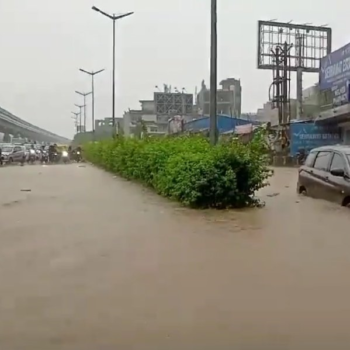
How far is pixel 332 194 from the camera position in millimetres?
10406

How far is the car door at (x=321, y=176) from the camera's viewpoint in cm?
1082

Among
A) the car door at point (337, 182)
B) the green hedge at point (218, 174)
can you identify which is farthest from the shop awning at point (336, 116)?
the car door at point (337, 182)

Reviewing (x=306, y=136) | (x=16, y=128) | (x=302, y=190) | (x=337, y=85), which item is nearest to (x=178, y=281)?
(x=302, y=190)

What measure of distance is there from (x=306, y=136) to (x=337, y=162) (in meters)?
24.4

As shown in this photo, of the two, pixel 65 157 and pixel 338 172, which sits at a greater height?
pixel 65 157

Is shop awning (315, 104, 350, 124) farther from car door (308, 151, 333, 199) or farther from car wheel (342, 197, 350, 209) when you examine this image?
car wheel (342, 197, 350, 209)

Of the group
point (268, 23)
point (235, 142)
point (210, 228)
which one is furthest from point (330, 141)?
point (210, 228)

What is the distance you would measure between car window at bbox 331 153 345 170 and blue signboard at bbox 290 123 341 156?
24032mm

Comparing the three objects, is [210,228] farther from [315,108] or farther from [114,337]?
[315,108]

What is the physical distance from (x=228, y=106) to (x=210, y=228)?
64007 millimetres

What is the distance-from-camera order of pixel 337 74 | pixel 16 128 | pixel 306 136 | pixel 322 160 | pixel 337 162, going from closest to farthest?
1. pixel 337 162
2. pixel 322 160
3. pixel 337 74
4. pixel 306 136
5. pixel 16 128

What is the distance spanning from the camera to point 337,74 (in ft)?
111

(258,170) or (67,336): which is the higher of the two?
(258,170)

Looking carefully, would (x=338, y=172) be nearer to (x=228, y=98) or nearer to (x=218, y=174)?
(x=218, y=174)
